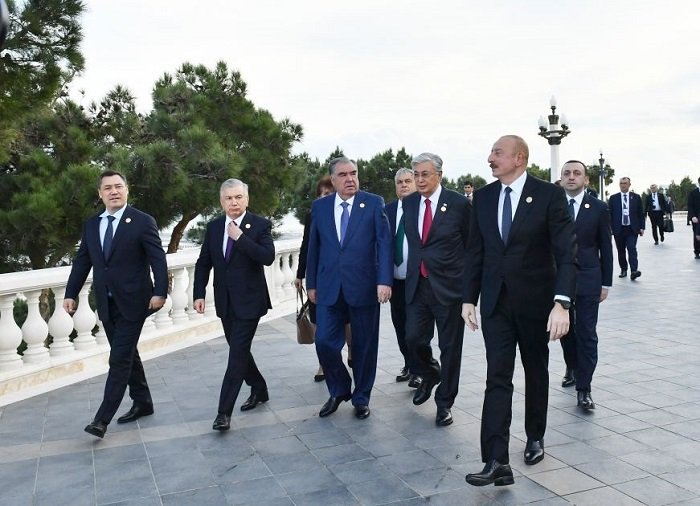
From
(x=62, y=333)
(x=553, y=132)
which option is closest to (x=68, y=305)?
(x=62, y=333)

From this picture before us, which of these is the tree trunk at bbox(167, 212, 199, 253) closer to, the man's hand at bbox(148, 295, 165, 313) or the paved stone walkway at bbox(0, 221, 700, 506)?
the paved stone walkway at bbox(0, 221, 700, 506)

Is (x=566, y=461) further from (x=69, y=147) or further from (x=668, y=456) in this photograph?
(x=69, y=147)

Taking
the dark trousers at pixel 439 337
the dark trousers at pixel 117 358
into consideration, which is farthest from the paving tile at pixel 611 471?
the dark trousers at pixel 117 358

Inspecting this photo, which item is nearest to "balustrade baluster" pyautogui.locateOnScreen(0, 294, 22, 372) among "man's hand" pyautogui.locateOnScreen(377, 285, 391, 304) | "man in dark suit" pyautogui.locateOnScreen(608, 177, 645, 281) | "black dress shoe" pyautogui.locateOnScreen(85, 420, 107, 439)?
"black dress shoe" pyautogui.locateOnScreen(85, 420, 107, 439)

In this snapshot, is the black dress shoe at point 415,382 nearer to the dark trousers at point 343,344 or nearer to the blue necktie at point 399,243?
the dark trousers at point 343,344

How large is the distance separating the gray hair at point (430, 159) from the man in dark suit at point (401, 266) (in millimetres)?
280

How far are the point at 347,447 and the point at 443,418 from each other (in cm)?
77

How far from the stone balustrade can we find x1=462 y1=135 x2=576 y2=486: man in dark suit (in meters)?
3.88

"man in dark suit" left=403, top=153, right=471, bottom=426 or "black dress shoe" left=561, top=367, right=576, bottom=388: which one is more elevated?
"man in dark suit" left=403, top=153, right=471, bottom=426

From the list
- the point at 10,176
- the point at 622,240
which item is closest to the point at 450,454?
the point at 622,240

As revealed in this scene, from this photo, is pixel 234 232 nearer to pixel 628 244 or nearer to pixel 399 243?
pixel 399 243

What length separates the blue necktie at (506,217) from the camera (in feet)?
12.6

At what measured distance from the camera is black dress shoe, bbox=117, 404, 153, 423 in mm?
5191

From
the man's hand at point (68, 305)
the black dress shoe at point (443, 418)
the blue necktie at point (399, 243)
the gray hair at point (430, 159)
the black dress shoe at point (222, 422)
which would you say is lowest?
the black dress shoe at point (222, 422)
